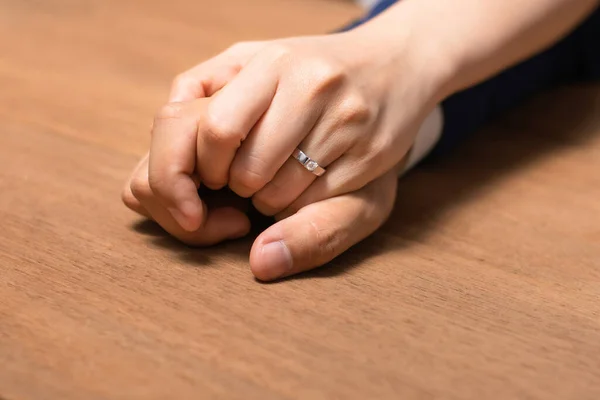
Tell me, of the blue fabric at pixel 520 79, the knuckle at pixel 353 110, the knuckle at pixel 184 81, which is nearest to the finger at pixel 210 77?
the knuckle at pixel 184 81

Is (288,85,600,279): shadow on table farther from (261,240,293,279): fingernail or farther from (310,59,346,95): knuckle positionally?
(310,59,346,95): knuckle

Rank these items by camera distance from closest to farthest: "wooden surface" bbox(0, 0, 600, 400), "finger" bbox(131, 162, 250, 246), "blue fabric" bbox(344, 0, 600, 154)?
"wooden surface" bbox(0, 0, 600, 400) < "finger" bbox(131, 162, 250, 246) < "blue fabric" bbox(344, 0, 600, 154)

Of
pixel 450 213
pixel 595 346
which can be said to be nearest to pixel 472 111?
pixel 450 213

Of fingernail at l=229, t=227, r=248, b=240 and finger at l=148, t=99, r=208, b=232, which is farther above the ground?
finger at l=148, t=99, r=208, b=232

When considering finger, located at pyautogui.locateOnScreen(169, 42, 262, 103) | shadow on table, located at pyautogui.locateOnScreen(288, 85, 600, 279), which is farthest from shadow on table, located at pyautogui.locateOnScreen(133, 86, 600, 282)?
finger, located at pyautogui.locateOnScreen(169, 42, 262, 103)

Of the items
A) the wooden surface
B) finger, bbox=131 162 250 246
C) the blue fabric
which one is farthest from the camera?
the blue fabric

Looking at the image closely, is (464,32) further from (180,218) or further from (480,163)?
(180,218)
